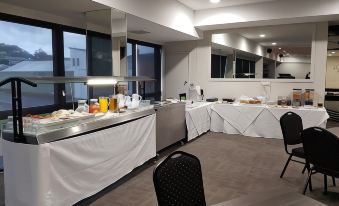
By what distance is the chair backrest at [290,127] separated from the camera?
297cm

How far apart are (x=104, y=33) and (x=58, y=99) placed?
47.5 inches

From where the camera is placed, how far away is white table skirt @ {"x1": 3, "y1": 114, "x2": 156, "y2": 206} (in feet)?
6.53

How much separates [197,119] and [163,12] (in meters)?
2.04

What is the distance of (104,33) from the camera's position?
3.43 m

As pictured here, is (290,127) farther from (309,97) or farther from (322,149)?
(309,97)

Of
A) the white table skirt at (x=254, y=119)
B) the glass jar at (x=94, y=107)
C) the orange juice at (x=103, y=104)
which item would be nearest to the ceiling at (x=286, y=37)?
the white table skirt at (x=254, y=119)

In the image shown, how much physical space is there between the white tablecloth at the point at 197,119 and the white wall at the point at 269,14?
1.70m

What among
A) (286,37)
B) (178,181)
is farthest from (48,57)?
(286,37)

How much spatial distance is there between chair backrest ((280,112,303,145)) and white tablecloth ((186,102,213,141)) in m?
1.91

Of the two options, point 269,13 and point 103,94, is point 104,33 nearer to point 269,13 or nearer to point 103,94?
point 103,94

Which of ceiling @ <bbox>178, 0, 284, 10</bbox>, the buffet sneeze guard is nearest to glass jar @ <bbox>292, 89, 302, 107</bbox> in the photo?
ceiling @ <bbox>178, 0, 284, 10</bbox>

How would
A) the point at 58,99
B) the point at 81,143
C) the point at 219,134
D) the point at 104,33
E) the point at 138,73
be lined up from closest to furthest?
the point at 81,143 < the point at 104,33 < the point at 58,99 < the point at 219,134 < the point at 138,73

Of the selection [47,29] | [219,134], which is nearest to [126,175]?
[47,29]

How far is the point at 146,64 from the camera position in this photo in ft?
20.1
